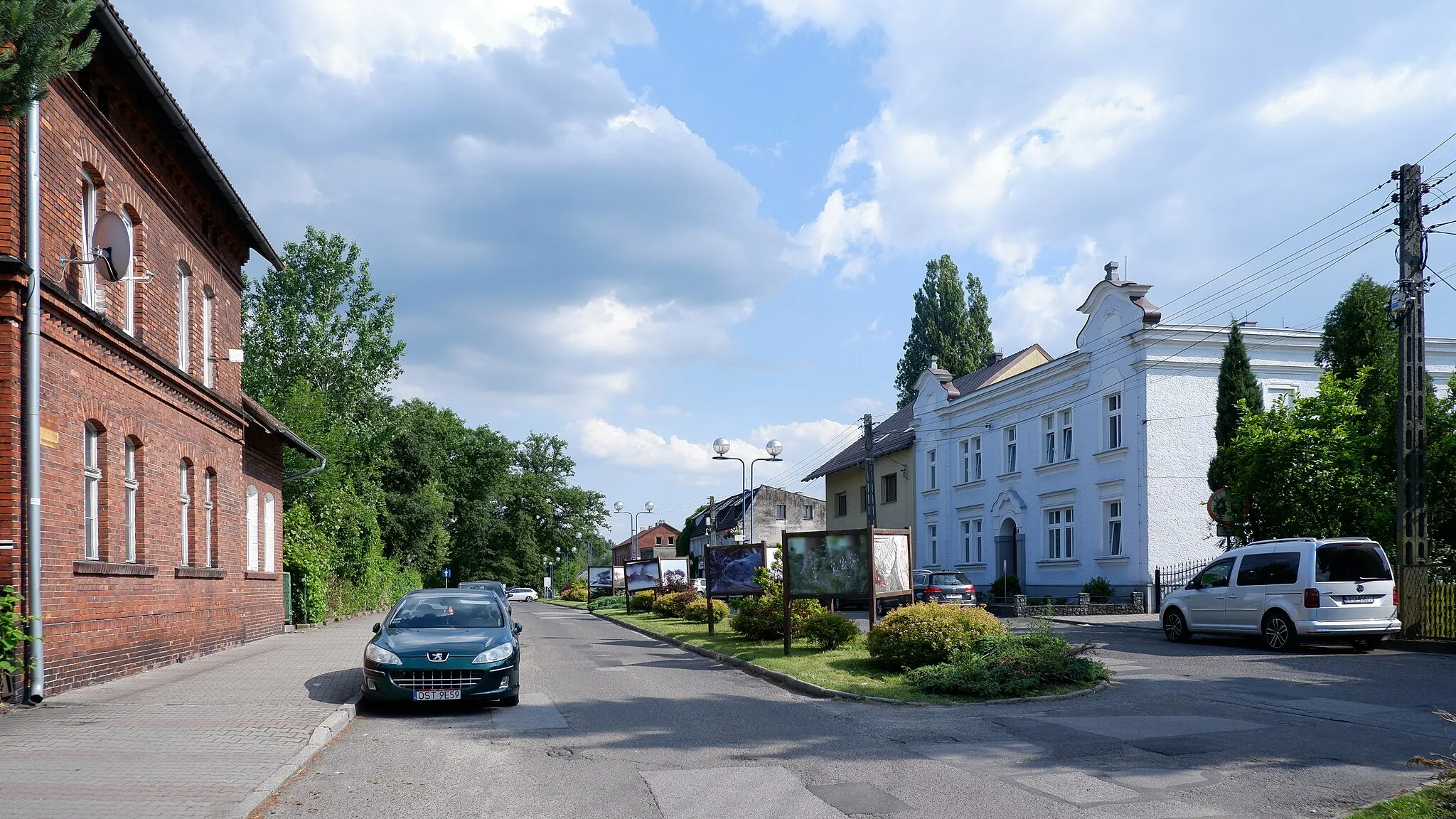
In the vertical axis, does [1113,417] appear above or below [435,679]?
above

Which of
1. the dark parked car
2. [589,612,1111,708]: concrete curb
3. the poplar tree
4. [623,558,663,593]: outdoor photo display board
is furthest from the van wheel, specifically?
[623,558,663,593]: outdoor photo display board

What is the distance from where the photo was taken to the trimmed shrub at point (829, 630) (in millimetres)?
18234

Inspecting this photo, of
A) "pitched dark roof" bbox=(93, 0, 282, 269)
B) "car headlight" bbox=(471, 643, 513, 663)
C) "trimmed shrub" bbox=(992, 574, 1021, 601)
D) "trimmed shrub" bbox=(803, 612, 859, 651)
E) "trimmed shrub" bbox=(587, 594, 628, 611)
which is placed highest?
"pitched dark roof" bbox=(93, 0, 282, 269)

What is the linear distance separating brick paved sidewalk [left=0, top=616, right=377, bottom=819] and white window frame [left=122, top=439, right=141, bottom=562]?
1.78 m

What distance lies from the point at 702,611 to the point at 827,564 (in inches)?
463

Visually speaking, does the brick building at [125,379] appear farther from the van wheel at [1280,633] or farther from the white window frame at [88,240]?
the van wheel at [1280,633]

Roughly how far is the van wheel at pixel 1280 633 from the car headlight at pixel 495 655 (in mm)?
13261

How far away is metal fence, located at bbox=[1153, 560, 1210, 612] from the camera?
104ft

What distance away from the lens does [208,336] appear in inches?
816

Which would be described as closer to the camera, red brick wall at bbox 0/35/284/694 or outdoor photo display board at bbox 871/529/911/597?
red brick wall at bbox 0/35/284/694

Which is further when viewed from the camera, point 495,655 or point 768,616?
point 768,616

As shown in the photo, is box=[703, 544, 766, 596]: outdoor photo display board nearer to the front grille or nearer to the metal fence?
the front grille

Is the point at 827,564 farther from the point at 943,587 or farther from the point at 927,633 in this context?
the point at 943,587

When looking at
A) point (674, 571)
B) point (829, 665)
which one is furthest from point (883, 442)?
point (829, 665)
